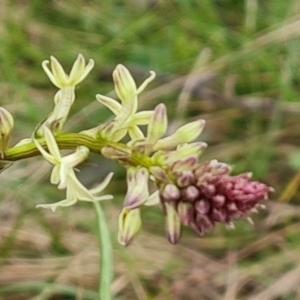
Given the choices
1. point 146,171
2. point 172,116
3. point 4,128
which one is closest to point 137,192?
point 146,171

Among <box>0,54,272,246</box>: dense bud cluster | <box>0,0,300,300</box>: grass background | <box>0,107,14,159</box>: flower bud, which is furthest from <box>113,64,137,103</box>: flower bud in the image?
<box>0,0,300,300</box>: grass background

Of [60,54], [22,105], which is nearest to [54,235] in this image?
[22,105]

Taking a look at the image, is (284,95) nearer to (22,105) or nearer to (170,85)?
(170,85)

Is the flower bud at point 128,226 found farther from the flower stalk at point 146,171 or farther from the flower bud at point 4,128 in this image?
the flower bud at point 4,128

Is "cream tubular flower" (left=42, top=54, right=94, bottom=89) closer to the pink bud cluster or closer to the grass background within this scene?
the pink bud cluster

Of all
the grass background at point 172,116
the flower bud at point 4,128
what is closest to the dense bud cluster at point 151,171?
the flower bud at point 4,128

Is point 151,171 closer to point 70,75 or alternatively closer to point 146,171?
point 146,171
